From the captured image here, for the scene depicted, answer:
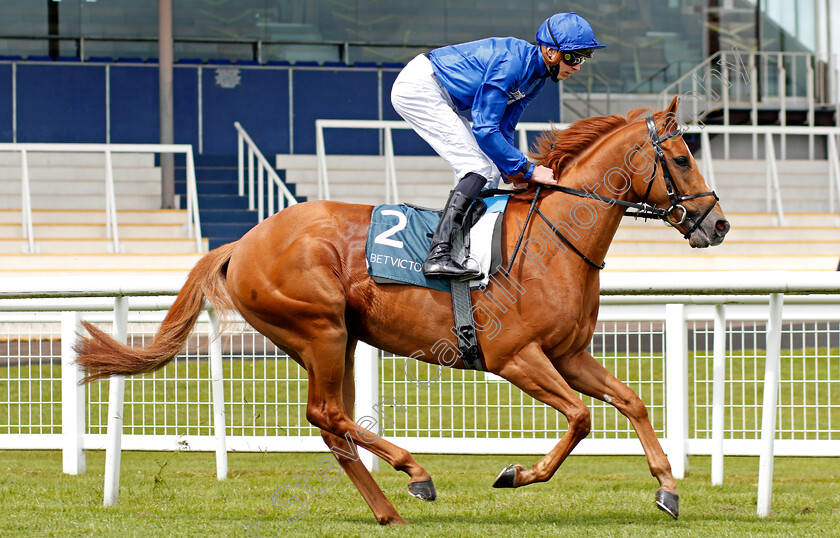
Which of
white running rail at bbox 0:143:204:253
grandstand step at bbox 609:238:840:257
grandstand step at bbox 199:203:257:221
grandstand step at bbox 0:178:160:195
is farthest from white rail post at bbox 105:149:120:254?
grandstand step at bbox 609:238:840:257

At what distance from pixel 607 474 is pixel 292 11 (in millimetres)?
10769

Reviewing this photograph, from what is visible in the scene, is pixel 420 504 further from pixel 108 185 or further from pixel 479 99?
pixel 108 185

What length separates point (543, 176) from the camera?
3756 millimetres

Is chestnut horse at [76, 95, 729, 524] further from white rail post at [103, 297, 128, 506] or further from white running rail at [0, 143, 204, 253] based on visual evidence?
white running rail at [0, 143, 204, 253]

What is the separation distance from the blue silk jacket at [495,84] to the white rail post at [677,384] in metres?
1.40

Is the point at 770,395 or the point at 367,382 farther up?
the point at 770,395

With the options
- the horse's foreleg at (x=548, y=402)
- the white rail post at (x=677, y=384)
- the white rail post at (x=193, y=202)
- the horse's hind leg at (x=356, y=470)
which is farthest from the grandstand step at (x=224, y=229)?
the horse's foreleg at (x=548, y=402)

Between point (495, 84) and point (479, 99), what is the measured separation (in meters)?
0.08

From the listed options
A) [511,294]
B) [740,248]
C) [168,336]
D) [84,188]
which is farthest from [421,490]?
[84,188]

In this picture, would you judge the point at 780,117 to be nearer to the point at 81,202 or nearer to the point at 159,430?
the point at 81,202

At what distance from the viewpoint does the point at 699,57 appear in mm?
15164

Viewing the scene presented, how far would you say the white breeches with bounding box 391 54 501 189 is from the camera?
3.83m

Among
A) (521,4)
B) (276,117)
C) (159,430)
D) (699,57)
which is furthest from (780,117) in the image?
(159,430)

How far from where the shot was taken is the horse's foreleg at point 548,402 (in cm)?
347
